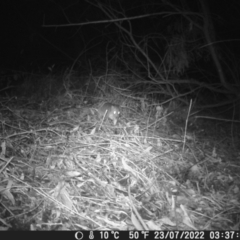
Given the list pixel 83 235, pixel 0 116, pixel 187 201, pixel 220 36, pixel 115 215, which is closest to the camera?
pixel 83 235

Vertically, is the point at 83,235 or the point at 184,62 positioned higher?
the point at 184,62

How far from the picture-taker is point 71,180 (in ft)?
8.16

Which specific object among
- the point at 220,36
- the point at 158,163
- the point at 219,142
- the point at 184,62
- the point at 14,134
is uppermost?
the point at 220,36

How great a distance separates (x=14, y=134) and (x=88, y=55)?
5362 millimetres

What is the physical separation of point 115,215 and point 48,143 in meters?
1.44

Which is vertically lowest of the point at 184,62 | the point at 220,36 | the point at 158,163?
the point at 158,163

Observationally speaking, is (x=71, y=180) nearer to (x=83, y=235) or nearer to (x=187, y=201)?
(x=83, y=235)

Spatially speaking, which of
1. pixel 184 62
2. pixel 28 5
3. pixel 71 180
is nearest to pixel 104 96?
pixel 184 62

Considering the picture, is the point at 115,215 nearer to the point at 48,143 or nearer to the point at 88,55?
the point at 48,143

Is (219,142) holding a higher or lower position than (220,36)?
lower

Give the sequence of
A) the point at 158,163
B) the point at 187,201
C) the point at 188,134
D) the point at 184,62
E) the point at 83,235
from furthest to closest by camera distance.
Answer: the point at 184,62
the point at 188,134
the point at 158,163
the point at 187,201
the point at 83,235

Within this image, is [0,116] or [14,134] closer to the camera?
[14,134]

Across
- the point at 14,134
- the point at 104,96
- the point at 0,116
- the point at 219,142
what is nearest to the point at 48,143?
the point at 14,134

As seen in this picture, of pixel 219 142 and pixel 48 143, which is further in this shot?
pixel 219 142
